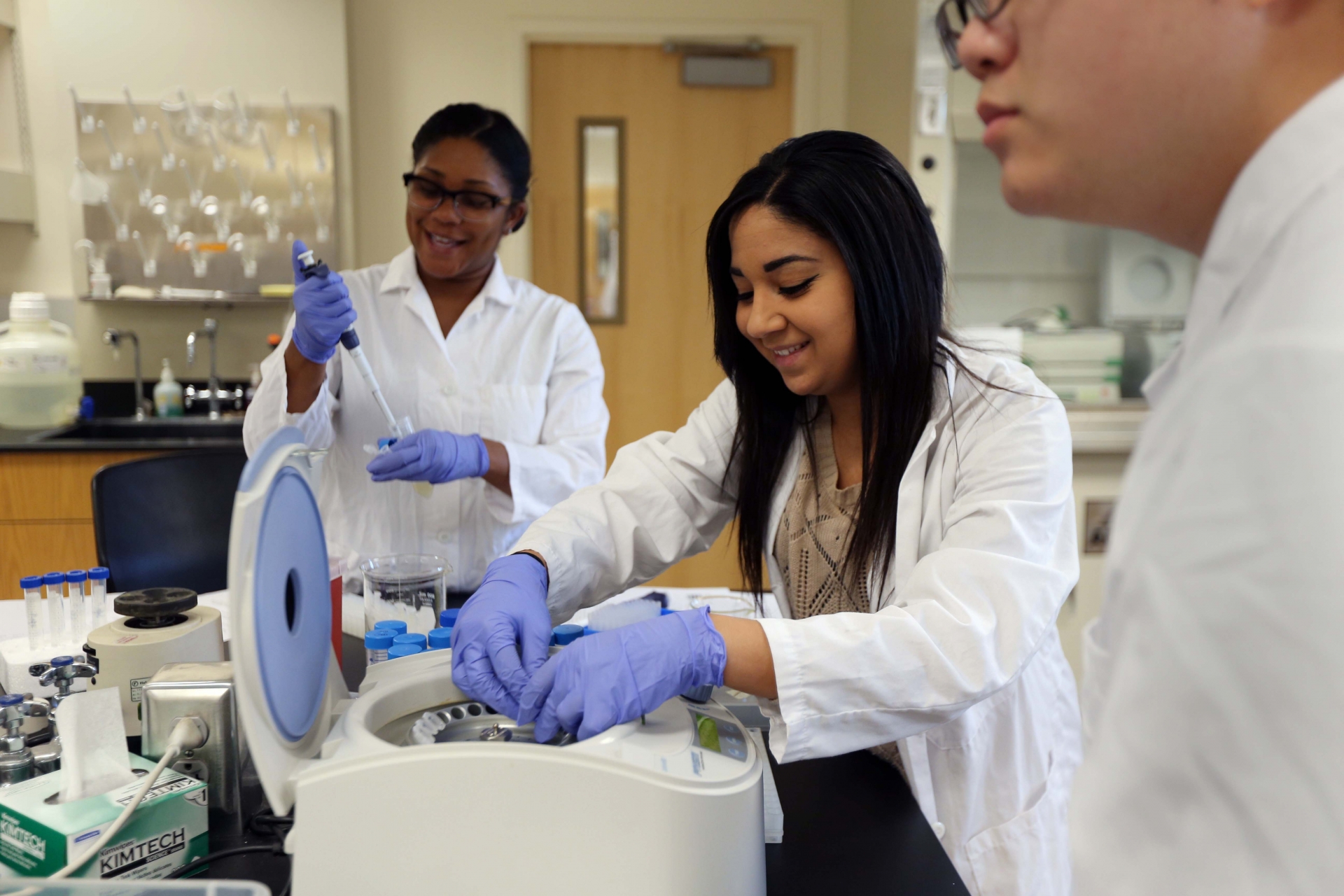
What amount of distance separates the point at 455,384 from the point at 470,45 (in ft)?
6.23

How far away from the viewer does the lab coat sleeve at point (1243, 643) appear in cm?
37

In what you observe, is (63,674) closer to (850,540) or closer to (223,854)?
(223,854)

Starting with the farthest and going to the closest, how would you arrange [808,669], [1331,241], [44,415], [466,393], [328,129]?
[328,129] < [44,415] < [466,393] < [808,669] < [1331,241]

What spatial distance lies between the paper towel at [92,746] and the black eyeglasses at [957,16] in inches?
31.1

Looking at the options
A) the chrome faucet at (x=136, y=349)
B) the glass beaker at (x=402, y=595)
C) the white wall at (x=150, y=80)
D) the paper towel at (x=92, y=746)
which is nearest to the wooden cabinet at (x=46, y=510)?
the chrome faucet at (x=136, y=349)

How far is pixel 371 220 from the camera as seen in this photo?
10.9 feet

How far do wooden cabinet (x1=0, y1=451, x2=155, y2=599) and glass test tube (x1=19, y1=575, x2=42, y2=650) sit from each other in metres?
1.55

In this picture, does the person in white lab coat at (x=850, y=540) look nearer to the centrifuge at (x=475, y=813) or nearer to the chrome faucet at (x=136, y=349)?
the centrifuge at (x=475, y=813)

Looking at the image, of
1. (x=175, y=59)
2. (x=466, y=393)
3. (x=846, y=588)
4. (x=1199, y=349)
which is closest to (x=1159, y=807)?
(x=1199, y=349)

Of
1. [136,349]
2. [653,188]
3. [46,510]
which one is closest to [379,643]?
[46,510]

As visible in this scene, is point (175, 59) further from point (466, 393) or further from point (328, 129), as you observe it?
point (466, 393)

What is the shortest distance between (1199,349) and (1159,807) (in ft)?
0.69

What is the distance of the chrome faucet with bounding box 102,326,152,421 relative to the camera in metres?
3.12

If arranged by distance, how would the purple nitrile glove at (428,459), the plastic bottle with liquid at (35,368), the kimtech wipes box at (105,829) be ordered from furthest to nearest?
1. the plastic bottle with liquid at (35,368)
2. the purple nitrile glove at (428,459)
3. the kimtech wipes box at (105,829)
